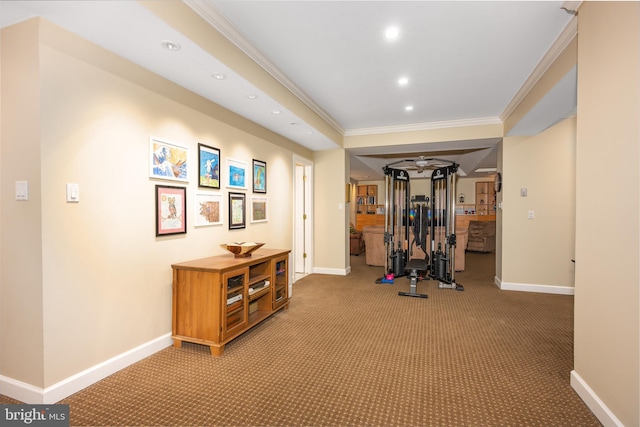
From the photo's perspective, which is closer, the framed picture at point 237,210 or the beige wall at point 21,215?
the beige wall at point 21,215

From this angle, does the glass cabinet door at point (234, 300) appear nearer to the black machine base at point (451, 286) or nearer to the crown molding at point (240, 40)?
the crown molding at point (240, 40)

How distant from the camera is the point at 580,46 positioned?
200cm

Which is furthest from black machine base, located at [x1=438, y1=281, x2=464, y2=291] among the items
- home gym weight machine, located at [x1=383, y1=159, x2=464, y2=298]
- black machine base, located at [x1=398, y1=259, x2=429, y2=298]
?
black machine base, located at [x1=398, y1=259, x2=429, y2=298]

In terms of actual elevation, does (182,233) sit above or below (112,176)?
below

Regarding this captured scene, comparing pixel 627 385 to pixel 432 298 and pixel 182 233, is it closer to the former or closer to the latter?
pixel 432 298

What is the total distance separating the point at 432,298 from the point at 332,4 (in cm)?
367

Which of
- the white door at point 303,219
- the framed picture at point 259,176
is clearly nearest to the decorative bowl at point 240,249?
the framed picture at point 259,176

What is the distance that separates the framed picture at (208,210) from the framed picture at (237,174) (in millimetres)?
298

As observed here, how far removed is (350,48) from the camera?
8.91ft

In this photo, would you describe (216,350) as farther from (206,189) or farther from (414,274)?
(414,274)

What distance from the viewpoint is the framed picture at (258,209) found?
4.10 m

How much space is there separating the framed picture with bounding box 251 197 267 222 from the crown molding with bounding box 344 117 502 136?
220cm

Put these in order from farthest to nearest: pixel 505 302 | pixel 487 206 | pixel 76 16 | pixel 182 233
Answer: pixel 487 206 < pixel 505 302 < pixel 182 233 < pixel 76 16

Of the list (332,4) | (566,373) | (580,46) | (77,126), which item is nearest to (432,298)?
(566,373)
